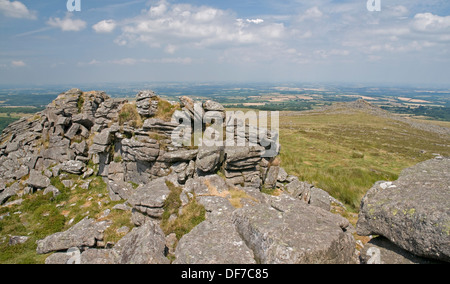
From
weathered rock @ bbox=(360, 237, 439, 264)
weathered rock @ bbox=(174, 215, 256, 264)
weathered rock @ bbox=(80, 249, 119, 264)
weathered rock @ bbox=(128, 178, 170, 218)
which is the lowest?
weathered rock @ bbox=(80, 249, 119, 264)

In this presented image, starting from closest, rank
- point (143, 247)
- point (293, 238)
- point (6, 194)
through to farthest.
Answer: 1. point (293, 238)
2. point (143, 247)
3. point (6, 194)

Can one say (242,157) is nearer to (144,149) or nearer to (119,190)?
(144,149)

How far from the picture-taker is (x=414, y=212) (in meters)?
6.76

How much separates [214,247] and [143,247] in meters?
2.95

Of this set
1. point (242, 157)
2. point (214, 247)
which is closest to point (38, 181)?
point (242, 157)

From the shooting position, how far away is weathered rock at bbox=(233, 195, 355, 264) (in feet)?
23.0

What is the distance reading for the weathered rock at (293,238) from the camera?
7020mm

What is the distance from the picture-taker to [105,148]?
2556 cm

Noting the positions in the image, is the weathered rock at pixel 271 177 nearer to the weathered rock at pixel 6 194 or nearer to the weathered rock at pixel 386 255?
the weathered rock at pixel 386 255

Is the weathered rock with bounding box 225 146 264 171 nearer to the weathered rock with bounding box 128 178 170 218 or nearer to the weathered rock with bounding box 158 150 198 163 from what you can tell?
the weathered rock with bounding box 158 150 198 163

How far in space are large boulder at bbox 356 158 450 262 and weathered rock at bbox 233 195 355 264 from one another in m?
1.15

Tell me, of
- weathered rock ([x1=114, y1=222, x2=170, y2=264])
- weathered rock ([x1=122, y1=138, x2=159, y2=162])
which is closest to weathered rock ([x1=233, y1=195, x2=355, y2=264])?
weathered rock ([x1=114, y1=222, x2=170, y2=264])

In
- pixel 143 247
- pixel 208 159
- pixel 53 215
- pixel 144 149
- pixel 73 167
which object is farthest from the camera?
pixel 73 167
